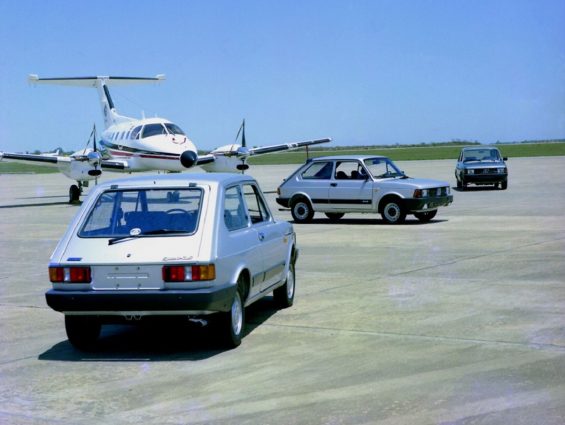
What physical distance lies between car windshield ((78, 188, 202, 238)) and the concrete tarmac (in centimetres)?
115

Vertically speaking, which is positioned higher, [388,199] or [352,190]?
[352,190]

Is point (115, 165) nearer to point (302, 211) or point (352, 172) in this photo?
point (302, 211)

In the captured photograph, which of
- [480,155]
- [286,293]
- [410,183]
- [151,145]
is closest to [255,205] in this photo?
[286,293]

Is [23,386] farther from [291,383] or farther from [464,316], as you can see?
[464,316]

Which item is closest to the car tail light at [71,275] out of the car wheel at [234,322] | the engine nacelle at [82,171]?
the car wheel at [234,322]

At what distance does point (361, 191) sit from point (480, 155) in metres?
16.6

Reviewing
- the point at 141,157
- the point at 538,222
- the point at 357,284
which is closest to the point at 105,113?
the point at 141,157

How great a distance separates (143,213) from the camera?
9102 mm

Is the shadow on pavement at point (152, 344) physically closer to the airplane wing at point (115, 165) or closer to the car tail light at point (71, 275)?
the car tail light at point (71, 275)

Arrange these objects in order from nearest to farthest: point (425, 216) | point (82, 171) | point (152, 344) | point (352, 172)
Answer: point (152, 344)
point (425, 216)
point (352, 172)
point (82, 171)

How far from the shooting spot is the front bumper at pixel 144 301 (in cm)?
824

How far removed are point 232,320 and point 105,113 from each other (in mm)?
37373

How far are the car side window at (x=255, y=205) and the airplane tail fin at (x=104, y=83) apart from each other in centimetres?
3274

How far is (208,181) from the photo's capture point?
9.22m
